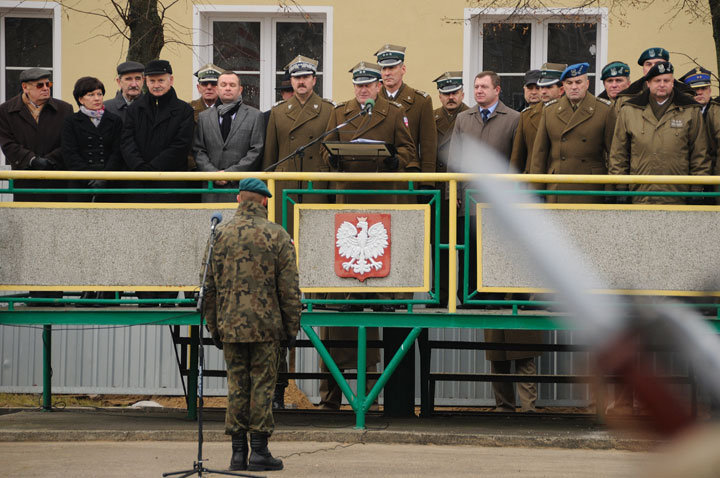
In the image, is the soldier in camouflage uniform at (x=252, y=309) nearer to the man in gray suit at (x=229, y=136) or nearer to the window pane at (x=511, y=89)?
the man in gray suit at (x=229, y=136)

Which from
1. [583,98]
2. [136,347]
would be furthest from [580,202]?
[136,347]

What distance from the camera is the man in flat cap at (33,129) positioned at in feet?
34.2

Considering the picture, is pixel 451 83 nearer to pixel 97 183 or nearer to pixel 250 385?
pixel 97 183

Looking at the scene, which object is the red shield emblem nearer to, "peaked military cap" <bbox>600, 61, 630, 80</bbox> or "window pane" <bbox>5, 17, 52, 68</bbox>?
"peaked military cap" <bbox>600, 61, 630, 80</bbox>

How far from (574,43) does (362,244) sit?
22.6 feet

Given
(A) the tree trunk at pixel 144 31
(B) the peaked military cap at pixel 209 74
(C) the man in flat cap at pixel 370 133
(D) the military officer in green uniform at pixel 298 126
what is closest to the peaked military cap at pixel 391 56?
(C) the man in flat cap at pixel 370 133

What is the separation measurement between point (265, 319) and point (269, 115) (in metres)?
3.33

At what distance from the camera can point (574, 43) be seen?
1531 cm

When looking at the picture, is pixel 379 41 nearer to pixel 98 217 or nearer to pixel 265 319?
pixel 98 217

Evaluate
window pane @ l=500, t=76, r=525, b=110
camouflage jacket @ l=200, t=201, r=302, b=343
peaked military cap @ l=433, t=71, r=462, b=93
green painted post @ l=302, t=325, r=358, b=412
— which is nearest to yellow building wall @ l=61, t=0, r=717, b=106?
window pane @ l=500, t=76, r=525, b=110

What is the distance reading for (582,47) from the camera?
15.3 m

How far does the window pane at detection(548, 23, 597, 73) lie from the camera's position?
15.3 meters

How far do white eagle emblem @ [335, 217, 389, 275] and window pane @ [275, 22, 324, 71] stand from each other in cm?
631

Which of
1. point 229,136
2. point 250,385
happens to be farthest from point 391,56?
point 250,385
